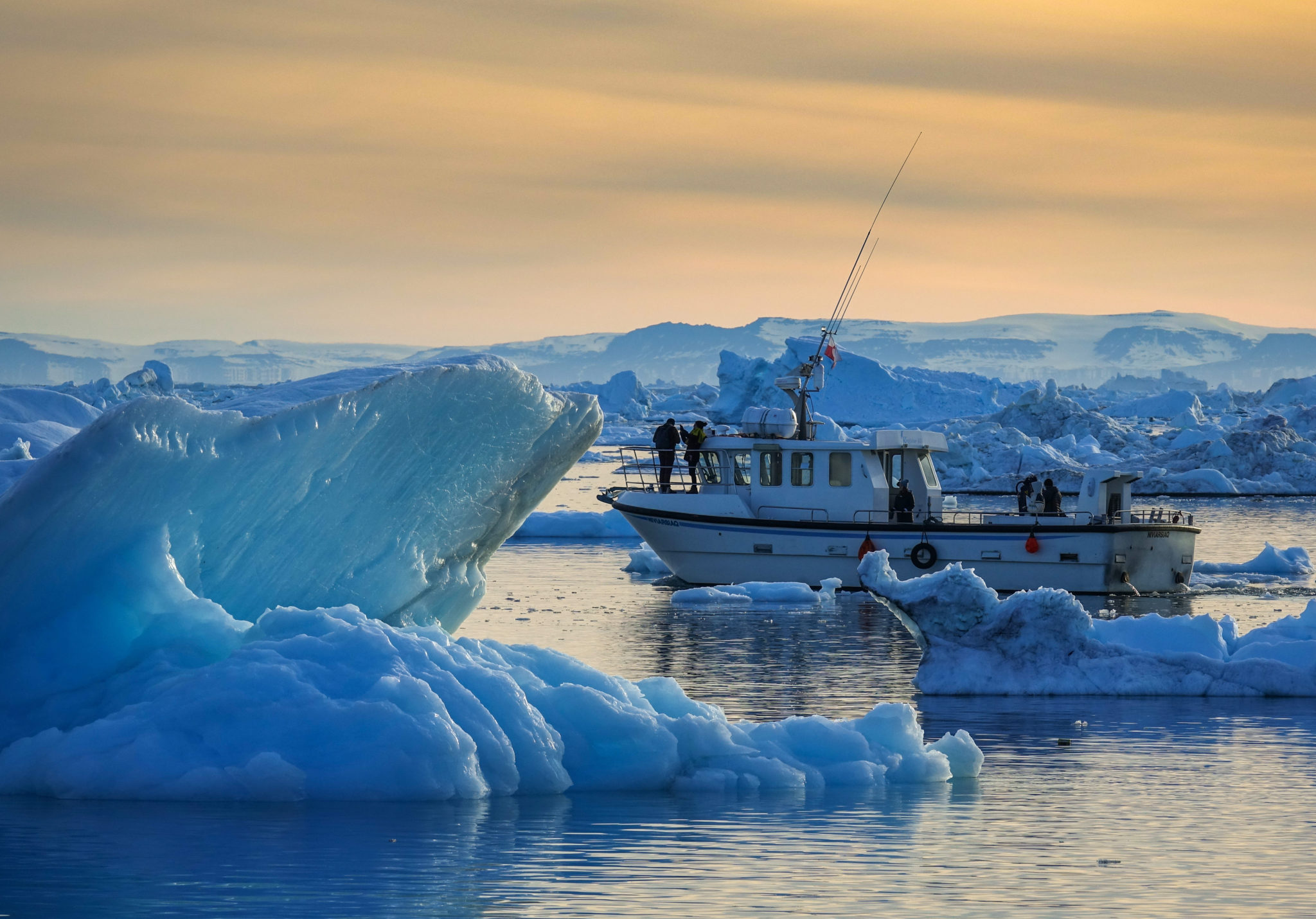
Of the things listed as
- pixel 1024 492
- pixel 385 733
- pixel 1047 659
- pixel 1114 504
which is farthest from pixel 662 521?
pixel 385 733

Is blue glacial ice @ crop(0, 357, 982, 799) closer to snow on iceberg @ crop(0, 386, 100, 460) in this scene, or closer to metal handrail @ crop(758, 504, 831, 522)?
snow on iceberg @ crop(0, 386, 100, 460)

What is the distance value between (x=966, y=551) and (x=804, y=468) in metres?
3.21

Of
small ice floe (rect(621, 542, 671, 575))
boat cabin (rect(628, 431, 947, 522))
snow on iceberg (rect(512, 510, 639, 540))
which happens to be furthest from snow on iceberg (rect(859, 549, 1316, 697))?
snow on iceberg (rect(512, 510, 639, 540))

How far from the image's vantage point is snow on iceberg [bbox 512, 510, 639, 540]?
137ft

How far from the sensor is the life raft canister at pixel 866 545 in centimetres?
2844

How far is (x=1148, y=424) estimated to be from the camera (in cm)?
11688

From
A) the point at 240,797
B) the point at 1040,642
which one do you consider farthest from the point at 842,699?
the point at 240,797

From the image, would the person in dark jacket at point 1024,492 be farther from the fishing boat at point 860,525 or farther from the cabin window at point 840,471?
the cabin window at point 840,471

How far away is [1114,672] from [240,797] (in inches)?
376

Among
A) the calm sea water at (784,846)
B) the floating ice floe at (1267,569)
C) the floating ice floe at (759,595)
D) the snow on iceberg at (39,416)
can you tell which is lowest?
the floating ice floe at (759,595)

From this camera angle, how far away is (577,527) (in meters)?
42.1

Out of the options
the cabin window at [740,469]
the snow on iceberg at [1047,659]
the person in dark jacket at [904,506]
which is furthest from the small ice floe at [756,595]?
the snow on iceberg at [1047,659]

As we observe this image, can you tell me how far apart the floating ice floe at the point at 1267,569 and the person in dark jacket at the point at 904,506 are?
637cm

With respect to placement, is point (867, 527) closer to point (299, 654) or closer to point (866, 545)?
point (866, 545)
